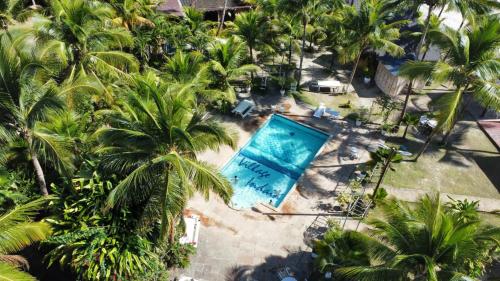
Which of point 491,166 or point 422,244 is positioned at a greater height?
point 422,244

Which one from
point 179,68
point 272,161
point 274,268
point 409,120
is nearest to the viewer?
point 274,268

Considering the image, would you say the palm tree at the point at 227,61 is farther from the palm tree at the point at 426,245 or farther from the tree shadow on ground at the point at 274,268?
the palm tree at the point at 426,245

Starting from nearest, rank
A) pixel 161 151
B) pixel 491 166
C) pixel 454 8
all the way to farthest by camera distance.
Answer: pixel 161 151 → pixel 454 8 → pixel 491 166

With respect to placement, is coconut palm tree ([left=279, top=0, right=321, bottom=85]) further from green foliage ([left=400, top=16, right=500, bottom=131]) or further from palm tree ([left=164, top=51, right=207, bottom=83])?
green foliage ([left=400, top=16, right=500, bottom=131])

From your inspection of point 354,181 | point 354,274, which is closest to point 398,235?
point 354,274

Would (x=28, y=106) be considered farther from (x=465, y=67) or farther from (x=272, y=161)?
(x=465, y=67)

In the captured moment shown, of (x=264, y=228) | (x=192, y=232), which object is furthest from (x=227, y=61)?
(x=192, y=232)
